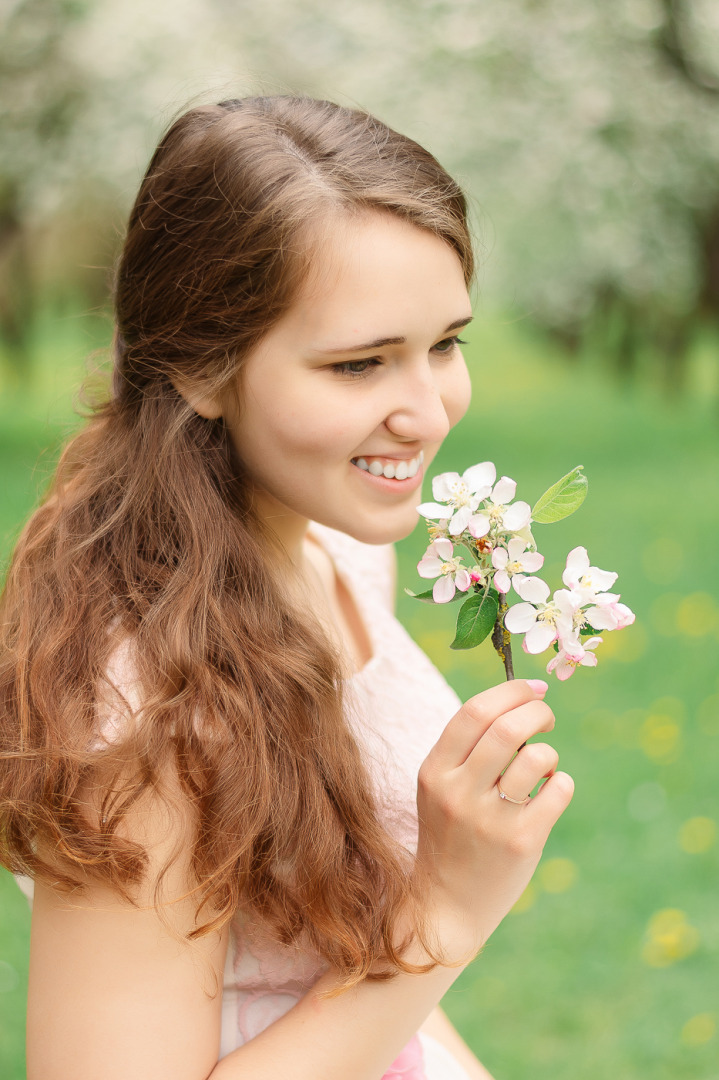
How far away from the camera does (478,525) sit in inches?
57.5

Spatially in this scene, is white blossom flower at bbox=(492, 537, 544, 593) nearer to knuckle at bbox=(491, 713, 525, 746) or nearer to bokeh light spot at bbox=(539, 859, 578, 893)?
knuckle at bbox=(491, 713, 525, 746)

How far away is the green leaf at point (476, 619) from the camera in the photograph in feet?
4.91

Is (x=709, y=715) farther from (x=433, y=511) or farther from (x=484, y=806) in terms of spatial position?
(x=433, y=511)

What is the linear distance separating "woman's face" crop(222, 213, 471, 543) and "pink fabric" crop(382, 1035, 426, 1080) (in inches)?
38.0

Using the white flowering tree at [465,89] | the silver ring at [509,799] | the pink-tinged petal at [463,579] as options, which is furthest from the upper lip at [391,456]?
the white flowering tree at [465,89]

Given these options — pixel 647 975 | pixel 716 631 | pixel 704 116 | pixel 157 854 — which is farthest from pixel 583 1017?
pixel 704 116

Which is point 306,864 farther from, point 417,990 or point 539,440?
point 539,440

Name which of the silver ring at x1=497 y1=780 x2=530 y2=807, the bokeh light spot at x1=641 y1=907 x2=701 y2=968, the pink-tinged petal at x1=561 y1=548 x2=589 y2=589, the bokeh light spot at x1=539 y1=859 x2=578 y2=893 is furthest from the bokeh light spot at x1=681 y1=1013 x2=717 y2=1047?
the pink-tinged petal at x1=561 y1=548 x2=589 y2=589

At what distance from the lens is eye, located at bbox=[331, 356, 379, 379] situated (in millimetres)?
1698

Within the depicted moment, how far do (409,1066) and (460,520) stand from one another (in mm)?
1099

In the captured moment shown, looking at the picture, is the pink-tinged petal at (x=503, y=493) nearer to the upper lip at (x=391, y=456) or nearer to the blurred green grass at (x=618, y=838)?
the upper lip at (x=391, y=456)

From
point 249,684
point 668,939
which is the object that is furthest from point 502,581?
point 668,939

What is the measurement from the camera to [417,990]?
5.29ft

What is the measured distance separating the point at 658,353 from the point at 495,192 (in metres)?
4.18
